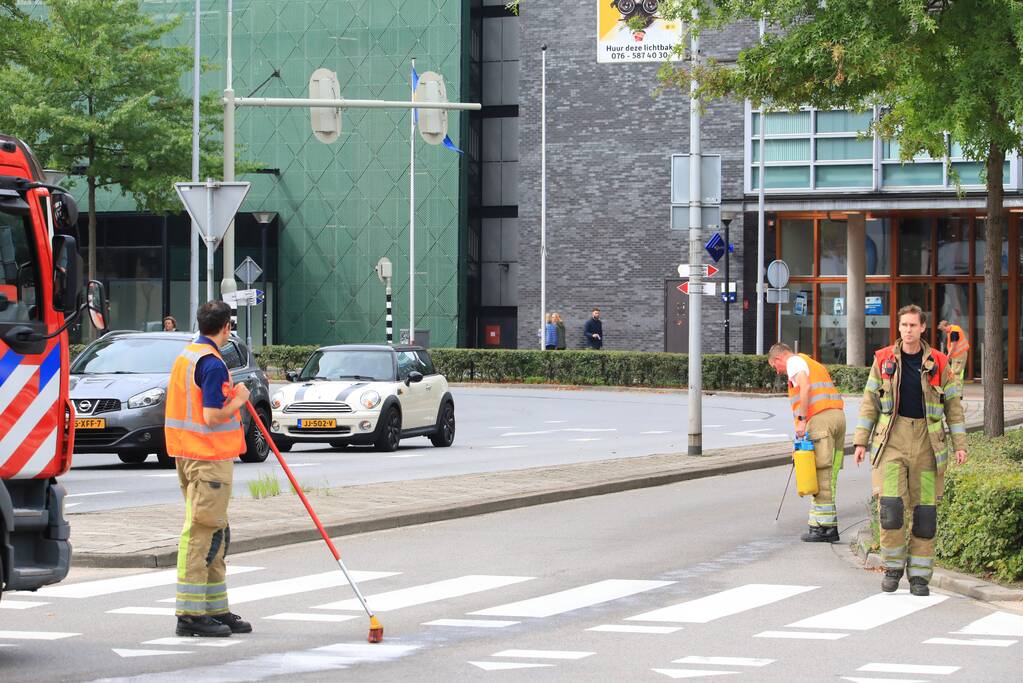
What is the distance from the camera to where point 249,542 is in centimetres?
1266

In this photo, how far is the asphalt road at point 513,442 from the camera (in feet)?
59.8

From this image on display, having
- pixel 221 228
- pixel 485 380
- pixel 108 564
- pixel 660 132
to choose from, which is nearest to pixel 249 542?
pixel 108 564

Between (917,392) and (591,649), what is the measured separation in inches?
132

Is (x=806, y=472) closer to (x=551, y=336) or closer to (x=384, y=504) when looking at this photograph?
(x=384, y=504)

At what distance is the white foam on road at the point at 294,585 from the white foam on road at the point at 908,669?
3957 millimetres

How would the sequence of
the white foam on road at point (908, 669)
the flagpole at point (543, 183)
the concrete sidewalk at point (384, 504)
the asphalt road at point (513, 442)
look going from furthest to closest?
the flagpole at point (543, 183)
the asphalt road at point (513, 442)
the concrete sidewalk at point (384, 504)
the white foam on road at point (908, 669)

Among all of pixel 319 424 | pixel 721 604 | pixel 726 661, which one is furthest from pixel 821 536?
pixel 319 424

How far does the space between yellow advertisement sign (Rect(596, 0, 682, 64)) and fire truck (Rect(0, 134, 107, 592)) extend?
11.8 meters

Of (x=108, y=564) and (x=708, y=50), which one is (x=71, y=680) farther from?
(x=708, y=50)

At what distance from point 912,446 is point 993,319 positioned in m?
7.21

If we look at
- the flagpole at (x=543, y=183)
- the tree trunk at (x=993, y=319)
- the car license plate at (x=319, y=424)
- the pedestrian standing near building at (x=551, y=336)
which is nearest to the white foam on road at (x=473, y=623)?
the tree trunk at (x=993, y=319)

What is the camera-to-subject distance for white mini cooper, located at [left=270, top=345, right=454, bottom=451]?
23375 millimetres

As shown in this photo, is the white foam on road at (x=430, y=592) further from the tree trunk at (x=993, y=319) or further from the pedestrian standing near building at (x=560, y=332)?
the pedestrian standing near building at (x=560, y=332)

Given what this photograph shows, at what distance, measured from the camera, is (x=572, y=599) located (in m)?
10.5
